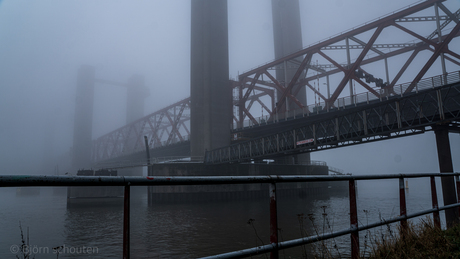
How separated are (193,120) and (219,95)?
23.6ft

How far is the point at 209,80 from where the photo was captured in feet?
207

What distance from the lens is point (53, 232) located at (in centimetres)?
2386

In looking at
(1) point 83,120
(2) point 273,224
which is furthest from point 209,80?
(1) point 83,120

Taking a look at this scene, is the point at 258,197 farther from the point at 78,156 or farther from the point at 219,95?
the point at 78,156

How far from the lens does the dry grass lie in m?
4.91

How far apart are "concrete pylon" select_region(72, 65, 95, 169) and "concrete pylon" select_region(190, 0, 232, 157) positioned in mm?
116615

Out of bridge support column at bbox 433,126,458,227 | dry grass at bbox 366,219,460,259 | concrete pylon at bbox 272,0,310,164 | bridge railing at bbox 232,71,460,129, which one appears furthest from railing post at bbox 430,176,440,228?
concrete pylon at bbox 272,0,310,164

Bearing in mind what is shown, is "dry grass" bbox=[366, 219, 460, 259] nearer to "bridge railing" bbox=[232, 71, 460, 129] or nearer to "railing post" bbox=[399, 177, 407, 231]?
"railing post" bbox=[399, 177, 407, 231]

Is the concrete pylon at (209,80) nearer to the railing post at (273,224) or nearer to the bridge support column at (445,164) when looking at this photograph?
the bridge support column at (445,164)

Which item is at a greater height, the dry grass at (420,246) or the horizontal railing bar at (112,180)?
the horizontal railing bar at (112,180)

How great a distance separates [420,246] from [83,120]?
631 feet

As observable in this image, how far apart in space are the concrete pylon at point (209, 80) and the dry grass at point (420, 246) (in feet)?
Answer: 184

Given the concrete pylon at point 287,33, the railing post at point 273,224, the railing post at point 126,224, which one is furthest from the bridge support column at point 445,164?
the concrete pylon at point 287,33

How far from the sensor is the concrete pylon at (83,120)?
163 m
